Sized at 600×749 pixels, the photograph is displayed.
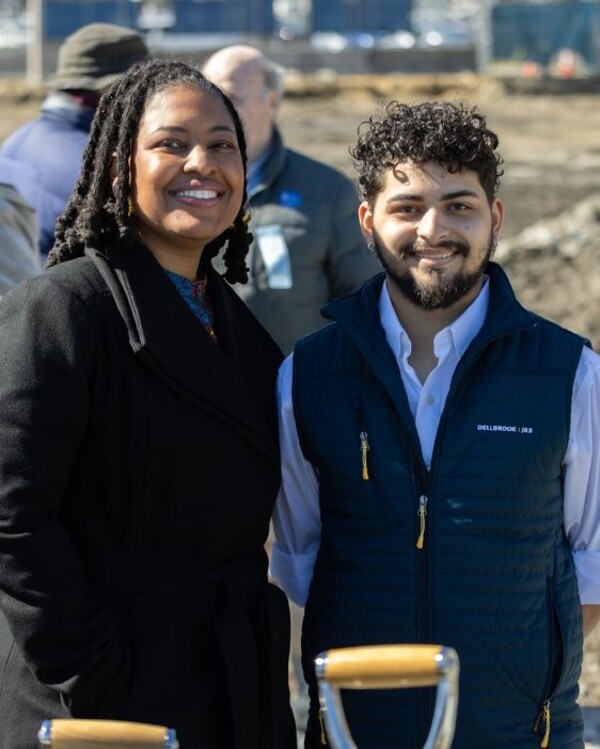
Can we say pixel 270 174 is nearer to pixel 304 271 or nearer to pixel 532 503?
pixel 304 271

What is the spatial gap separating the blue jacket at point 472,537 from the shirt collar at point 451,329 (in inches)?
2.3

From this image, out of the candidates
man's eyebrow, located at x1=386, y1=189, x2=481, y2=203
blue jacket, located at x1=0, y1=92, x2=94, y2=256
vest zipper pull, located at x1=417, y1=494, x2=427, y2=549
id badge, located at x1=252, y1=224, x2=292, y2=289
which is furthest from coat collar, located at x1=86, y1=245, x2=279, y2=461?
id badge, located at x1=252, y1=224, x2=292, y2=289

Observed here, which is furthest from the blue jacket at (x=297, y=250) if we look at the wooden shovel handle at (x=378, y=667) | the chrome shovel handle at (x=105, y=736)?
the chrome shovel handle at (x=105, y=736)

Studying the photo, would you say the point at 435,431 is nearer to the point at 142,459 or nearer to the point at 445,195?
the point at 445,195

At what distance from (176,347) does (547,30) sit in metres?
36.8

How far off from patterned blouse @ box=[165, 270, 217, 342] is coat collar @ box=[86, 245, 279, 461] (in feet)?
0.16

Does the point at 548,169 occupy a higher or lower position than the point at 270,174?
lower

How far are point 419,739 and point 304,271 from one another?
7.70ft

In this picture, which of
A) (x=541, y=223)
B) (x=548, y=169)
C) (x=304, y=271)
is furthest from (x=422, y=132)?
(x=548, y=169)

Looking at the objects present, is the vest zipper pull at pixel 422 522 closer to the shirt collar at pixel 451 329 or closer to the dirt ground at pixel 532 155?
the shirt collar at pixel 451 329

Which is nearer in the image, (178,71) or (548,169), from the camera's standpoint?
(178,71)

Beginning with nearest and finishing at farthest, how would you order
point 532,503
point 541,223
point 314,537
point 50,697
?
point 50,697
point 532,503
point 314,537
point 541,223

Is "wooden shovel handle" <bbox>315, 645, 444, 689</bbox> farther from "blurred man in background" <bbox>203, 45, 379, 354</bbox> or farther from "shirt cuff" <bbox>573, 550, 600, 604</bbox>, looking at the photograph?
"blurred man in background" <bbox>203, 45, 379, 354</bbox>

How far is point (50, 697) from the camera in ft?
9.07
